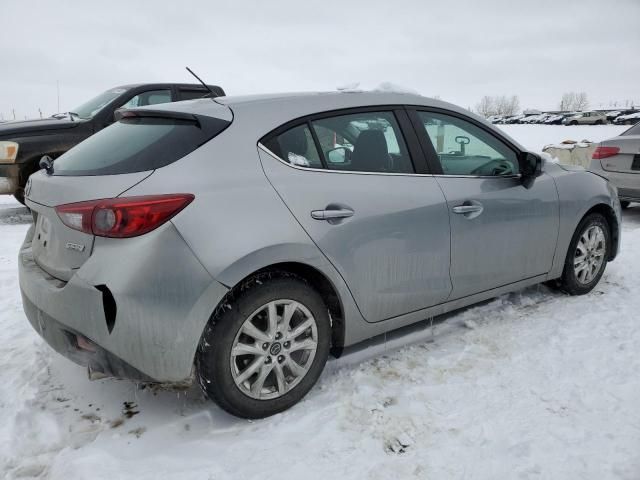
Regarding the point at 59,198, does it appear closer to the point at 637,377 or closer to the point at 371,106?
the point at 371,106

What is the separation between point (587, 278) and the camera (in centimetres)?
404

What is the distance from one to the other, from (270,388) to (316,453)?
42 cm

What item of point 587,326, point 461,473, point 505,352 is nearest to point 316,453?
point 461,473

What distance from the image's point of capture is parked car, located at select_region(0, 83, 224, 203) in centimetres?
618

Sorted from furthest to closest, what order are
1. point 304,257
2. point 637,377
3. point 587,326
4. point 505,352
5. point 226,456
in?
point 587,326, point 505,352, point 637,377, point 304,257, point 226,456

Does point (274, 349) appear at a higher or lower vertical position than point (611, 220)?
lower

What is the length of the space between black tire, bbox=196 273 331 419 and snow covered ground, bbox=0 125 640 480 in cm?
10

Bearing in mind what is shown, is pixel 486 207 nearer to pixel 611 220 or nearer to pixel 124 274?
pixel 611 220

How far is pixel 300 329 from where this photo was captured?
248 cm

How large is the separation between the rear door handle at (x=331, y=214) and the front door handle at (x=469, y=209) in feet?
2.56

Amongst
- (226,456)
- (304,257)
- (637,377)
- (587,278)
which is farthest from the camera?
(587,278)

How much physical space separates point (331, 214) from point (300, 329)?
Result: 0.59 metres

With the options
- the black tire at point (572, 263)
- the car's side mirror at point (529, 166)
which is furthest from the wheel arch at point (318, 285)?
the black tire at point (572, 263)

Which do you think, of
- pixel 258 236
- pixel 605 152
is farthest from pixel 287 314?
pixel 605 152
